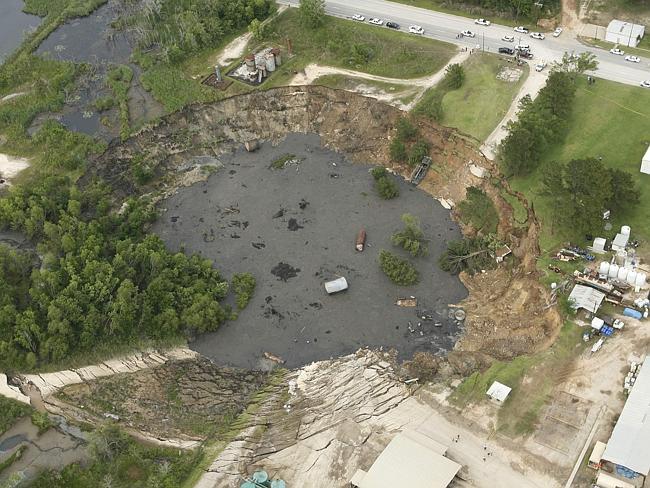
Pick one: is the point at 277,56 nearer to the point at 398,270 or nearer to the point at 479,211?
the point at 479,211

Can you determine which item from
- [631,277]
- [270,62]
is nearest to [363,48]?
[270,62]

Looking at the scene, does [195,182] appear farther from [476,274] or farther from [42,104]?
[476,274]

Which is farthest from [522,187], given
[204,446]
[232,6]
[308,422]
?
[232,6]

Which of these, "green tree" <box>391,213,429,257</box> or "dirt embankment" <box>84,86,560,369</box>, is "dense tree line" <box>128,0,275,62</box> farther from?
"green tree" <box>391,213,429,257</box>

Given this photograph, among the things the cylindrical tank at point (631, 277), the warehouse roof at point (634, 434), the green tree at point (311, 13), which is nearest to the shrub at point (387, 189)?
the cylindrical tank at point (631, 277)

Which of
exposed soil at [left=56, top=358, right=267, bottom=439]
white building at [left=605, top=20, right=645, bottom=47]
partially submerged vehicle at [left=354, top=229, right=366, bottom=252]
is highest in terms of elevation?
white building at [left=605, top=20, right=645, bottom=47]

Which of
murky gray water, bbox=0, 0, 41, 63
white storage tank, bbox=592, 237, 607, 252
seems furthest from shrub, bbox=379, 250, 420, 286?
murky gray water, bbox=0, 0, 41, 63
